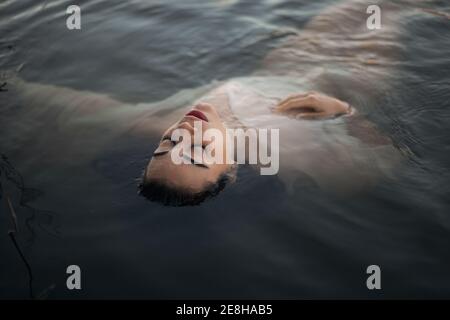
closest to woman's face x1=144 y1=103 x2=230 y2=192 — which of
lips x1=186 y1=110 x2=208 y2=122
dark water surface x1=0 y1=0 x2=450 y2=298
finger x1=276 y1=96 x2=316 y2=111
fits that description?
lips x1=186 y1=110 x2=208 y2=122

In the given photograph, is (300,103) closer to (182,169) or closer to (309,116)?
(309,116)

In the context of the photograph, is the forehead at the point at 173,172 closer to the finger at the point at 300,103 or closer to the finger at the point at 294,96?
the finger at the point at 300,103

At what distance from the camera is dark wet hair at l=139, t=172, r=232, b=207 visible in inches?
139

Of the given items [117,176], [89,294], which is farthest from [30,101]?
[89,294]

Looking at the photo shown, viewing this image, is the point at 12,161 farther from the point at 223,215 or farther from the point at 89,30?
the point at 89,30

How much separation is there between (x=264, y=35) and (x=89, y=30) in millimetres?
2625

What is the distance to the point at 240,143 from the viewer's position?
14.5ft

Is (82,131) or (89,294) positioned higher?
(82,131)

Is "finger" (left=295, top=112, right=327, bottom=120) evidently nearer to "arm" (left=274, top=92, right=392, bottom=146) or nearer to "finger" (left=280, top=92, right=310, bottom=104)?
"arm" (left=274, top=92, right=392, bottom=146)

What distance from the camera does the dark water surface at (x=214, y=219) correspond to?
3354 mm

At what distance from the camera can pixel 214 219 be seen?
150 inches

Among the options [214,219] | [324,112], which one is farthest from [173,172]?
[324,112]

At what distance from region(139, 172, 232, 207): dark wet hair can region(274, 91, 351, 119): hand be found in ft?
4.15

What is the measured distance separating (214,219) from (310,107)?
5.35ft
